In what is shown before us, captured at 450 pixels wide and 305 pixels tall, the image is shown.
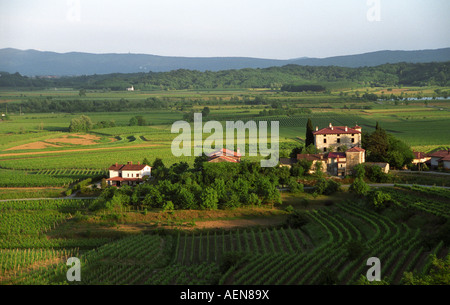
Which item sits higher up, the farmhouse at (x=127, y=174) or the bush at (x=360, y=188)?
the bush at (x=360, y=188)

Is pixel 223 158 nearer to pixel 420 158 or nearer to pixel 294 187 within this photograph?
pixel 294 187

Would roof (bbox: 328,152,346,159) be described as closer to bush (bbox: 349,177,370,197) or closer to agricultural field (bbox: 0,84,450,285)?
agricultural field (bbox: 0,84,450,285)

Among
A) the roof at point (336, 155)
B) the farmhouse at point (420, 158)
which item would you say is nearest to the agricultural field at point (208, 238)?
the roof at point (336, 155)

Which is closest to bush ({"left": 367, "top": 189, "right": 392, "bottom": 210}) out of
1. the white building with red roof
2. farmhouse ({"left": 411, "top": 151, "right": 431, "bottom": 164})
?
farmhouse ({"left": 411, "top": 151, "right": 431, "bottom": 164})

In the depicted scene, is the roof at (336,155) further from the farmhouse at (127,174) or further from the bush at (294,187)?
the farmhouse at (127,174)
